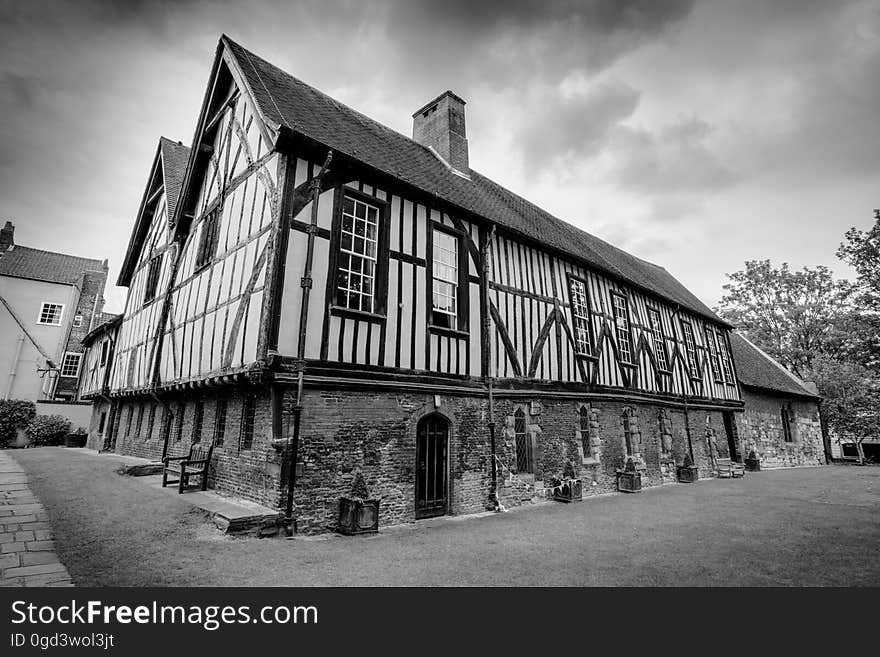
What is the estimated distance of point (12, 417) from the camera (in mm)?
21078

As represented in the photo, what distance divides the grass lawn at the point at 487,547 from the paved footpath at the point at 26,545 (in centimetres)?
16

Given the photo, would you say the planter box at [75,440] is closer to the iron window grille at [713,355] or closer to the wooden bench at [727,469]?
the wooden bench at [727,469]

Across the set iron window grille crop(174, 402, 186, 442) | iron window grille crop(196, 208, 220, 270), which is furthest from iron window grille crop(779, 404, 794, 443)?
iron window grille crop(196, 208, 220, 270)

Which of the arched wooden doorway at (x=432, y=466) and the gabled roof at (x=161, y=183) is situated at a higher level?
the gabled roof at (x=161, y=183)

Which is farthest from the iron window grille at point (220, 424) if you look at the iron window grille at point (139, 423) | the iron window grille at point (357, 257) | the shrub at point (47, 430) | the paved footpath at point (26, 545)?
the shrub at point (47, 430)

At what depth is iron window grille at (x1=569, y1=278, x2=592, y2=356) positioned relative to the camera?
1374 cm

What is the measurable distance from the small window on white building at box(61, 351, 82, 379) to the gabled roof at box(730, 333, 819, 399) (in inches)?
1540

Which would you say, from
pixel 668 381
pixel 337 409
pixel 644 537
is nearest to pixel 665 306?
pixel 668 381

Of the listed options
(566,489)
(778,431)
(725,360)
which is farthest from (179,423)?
(778,431)

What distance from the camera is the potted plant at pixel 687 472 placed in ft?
53.6

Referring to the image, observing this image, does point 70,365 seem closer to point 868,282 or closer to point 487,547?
point 487,547
